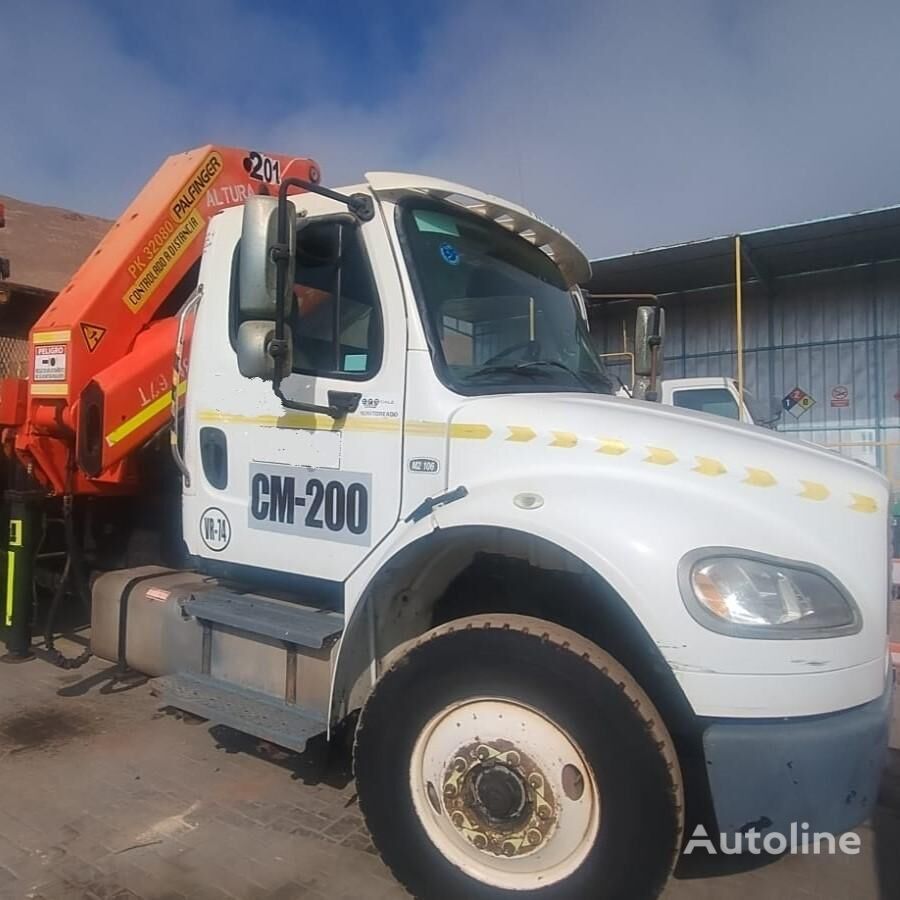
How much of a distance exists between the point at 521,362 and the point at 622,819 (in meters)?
1.77

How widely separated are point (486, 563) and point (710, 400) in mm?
7567

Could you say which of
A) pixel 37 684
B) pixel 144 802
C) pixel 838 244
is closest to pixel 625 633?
pixel 144 802

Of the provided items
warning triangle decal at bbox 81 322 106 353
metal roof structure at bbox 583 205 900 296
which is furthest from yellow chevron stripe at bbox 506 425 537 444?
metal roof structure at bbox 583 205 900 296

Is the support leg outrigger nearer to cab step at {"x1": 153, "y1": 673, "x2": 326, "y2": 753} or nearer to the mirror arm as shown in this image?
cab step at {"x1": 153, "y1": 673, "x2": 326, "y2": 753}

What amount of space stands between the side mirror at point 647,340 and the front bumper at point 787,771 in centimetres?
250

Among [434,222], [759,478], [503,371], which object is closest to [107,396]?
[434,222]

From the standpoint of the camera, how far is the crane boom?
14.5 ft

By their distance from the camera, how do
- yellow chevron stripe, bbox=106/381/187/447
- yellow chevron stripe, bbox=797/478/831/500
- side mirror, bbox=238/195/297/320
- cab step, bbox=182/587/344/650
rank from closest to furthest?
yellow chevron stripe, bbox=797/478/831/500, side mirror, bbox=238/195/297/320, cab step, bbox=182/587/344/650, yellow chevron stripe, bbox=106/381/187/447

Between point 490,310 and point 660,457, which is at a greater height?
point 490,310

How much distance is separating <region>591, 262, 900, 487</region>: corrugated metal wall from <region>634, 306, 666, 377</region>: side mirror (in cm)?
1278

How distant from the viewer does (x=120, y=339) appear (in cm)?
471

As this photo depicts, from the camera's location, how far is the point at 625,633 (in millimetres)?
2553

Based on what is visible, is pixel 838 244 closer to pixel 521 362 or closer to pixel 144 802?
pixel 521 362

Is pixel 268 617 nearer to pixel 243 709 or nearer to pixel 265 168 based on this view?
pixel 243 709
